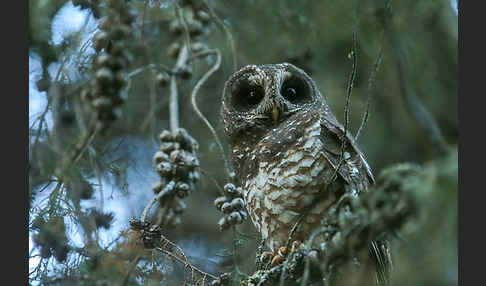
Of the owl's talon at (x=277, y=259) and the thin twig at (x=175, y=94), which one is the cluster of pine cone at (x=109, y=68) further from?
the owl's talon at (x=277, y=259)

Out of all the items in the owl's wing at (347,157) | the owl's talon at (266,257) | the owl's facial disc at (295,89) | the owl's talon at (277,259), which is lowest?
the owl's talon at (277,259)

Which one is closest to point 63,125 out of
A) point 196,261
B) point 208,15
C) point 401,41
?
point 208,15

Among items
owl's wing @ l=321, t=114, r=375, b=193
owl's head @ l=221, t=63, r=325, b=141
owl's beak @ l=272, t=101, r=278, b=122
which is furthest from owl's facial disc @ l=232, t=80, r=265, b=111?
owl's wing @ l=321, t=114, r=375, b=193

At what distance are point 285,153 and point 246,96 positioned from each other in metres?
0.85

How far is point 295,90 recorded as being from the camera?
368 centimetres

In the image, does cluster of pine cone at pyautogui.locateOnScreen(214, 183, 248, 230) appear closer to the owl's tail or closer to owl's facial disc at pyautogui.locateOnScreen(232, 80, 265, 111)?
the owl's tail

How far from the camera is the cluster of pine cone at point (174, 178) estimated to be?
283 cm

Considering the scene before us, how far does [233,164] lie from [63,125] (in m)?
1.77

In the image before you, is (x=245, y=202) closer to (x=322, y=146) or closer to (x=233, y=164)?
(x=233, y=164)

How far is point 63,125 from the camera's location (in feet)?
14.6

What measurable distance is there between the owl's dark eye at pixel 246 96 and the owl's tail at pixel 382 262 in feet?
4.49

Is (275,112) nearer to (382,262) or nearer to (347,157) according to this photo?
(347,157)

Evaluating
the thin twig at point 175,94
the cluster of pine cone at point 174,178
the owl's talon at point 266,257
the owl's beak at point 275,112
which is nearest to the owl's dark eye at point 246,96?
the owl's beak at point 275,112

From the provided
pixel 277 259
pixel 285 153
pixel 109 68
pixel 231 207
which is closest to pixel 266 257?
pixel 277 259
